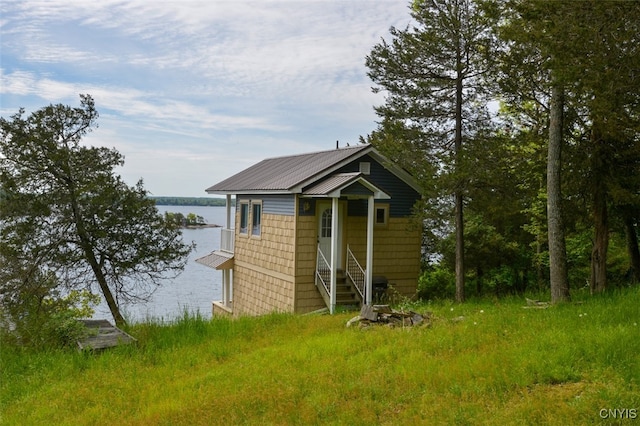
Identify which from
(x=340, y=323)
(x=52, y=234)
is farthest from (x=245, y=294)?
(x=340, y=323)

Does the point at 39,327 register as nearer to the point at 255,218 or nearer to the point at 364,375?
the point at 364,375

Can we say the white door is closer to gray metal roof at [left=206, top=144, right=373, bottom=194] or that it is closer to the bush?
gray metal roof at [left=206, top=144, right=373, bottom=194]

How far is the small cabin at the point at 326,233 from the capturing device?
1588 centimetres

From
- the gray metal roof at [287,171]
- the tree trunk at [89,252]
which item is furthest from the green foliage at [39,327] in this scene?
the gray metal roof at [287,171]

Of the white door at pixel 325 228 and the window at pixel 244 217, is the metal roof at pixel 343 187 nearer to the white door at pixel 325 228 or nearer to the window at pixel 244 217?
the white door at pixel 325 228

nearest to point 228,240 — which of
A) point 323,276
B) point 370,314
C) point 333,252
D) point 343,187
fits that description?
point 323,276

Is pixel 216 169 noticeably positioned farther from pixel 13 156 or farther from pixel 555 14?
pixel 555 14

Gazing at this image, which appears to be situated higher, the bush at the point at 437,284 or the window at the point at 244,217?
the window at the point at 244,217

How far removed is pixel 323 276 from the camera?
53.3 ft

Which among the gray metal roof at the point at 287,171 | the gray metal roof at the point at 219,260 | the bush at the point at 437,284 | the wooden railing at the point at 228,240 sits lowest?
the bush at the point at 437,284

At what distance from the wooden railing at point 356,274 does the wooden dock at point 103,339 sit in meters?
7.49

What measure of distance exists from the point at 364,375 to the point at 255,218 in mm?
12087

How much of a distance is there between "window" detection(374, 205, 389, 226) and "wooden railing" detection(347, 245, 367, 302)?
142cm

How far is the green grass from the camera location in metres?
5.97
